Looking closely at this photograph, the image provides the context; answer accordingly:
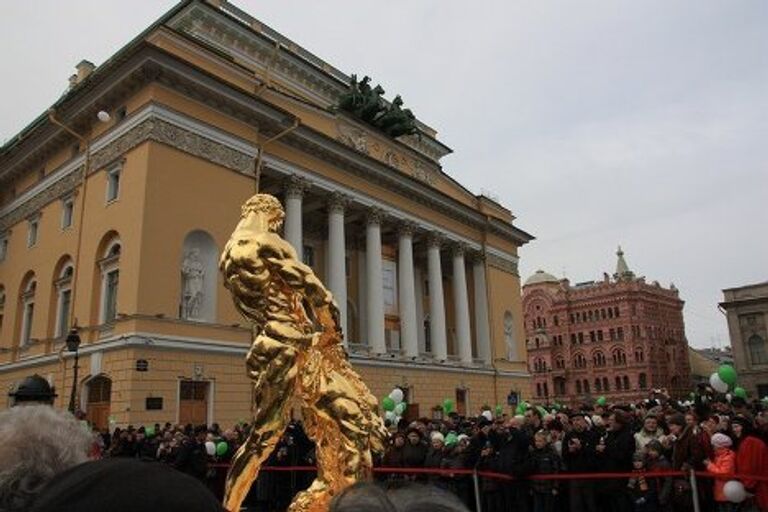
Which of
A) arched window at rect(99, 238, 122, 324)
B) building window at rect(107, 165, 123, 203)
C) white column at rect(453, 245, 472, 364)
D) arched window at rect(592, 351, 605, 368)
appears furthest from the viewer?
arched window at rect(592, 351, 605, 368)

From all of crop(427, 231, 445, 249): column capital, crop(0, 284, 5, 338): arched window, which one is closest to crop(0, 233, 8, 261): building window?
crop(0, 284, 5, 338): arched window

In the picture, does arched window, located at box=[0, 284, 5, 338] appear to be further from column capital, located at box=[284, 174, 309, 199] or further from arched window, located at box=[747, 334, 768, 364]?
arched window, located at box=[747, 334, 768, 364]

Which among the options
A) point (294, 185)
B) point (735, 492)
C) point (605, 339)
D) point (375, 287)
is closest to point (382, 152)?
point (375, 287)

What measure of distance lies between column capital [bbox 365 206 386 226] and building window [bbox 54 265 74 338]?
13.1 meters

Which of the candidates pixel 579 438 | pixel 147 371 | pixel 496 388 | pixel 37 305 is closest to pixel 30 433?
pixel 579 438

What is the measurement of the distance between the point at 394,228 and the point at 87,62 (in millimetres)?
17042

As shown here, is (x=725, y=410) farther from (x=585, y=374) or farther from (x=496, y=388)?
A: (x=585, y=374)

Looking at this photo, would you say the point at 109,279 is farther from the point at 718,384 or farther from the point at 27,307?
the point at 718,384

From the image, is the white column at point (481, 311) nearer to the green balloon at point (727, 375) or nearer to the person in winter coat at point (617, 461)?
the green balloon at point (727, 375)

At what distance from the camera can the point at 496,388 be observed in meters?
38.7

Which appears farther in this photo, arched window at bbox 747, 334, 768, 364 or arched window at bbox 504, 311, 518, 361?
arched window at bbox 747, 334, 768, 364

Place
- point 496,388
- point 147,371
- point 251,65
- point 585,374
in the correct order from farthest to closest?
point 585,374, point 496,388, point 251,65, point 147,371

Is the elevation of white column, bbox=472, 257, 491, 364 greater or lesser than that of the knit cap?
greater

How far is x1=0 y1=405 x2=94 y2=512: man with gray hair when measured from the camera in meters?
1.60
